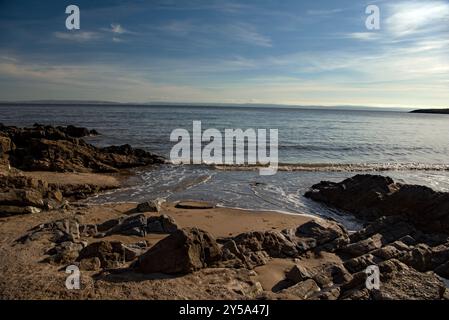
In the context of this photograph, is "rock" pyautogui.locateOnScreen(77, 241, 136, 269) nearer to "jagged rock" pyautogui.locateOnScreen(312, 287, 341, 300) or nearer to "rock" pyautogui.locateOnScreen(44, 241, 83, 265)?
"rock" pyautogui.locateOnScreen(44, 241, 83, 265)

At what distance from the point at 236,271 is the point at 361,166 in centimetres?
2098

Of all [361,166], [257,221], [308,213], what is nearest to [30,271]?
[257,221]

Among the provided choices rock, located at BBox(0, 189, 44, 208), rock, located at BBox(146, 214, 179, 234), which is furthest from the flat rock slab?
rock, located at BBox(0, 189, 44, 208)

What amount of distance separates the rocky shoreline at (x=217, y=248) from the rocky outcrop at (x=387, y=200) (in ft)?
0.14

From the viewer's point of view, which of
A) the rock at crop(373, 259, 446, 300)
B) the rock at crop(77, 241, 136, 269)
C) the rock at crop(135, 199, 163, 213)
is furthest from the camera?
the rock at crop(135, 199, 163, 213)

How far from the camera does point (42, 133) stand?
23688mm

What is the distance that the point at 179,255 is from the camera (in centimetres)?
733

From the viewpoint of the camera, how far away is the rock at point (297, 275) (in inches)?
291

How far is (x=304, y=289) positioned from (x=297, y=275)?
0.56 metres

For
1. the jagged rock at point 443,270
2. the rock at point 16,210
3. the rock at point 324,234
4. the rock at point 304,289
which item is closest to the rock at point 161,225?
the rock at point 324,234

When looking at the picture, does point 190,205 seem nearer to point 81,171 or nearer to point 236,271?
point 236,271

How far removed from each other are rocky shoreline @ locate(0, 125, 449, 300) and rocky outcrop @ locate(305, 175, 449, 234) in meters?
0.04

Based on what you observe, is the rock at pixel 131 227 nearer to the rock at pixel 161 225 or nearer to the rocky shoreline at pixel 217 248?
the rocky shoreline at pixel 217 248

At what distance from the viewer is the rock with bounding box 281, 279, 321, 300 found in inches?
263
